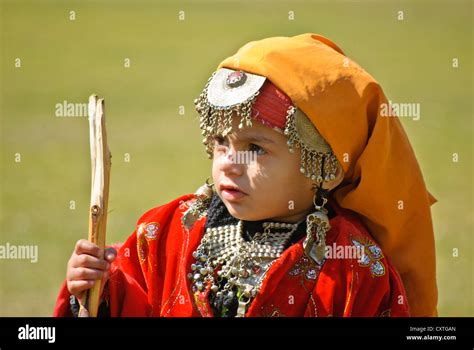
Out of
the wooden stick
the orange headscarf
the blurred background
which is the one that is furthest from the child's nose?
the blurred background

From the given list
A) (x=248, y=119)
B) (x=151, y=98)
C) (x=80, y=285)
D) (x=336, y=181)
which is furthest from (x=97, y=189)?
(x=151, y=98)

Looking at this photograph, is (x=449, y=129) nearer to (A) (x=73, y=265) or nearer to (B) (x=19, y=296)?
(B) (x=19, y=296)

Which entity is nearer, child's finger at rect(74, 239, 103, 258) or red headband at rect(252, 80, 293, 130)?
child's finger at rect(74, 239, 103, 258)

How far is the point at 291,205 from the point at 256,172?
202 millimetres

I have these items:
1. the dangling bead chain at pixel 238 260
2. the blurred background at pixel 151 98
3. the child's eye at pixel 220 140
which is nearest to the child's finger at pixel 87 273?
the dangling bead chain at pixel 238 260

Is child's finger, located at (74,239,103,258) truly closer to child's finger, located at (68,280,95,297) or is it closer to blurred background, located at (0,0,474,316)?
child's finger, located at (68,280,95,297)

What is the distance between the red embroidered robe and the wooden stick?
0.19 metres

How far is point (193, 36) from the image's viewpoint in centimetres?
1419

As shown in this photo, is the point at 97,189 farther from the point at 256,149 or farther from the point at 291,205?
the point at 291,205

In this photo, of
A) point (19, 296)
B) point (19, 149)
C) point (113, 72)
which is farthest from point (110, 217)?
point (113, 72)

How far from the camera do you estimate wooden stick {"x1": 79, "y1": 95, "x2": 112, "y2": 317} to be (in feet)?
13.5

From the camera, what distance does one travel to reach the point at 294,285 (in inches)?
171

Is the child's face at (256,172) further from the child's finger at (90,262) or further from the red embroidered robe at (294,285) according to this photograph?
the child's finger at (90,262)
